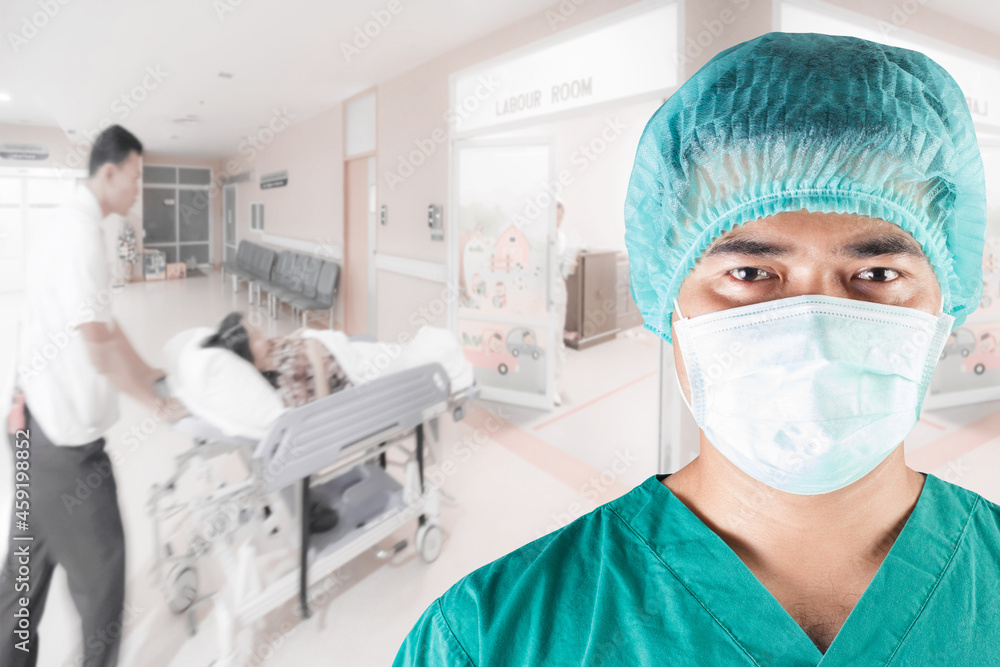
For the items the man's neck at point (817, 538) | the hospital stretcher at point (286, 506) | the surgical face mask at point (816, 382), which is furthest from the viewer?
the hospital stretcher at point (286, 506)


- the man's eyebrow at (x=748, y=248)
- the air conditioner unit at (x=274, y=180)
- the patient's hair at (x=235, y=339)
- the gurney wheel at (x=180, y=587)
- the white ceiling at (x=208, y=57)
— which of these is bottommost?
the gurney wheel at (x=180, y=587)

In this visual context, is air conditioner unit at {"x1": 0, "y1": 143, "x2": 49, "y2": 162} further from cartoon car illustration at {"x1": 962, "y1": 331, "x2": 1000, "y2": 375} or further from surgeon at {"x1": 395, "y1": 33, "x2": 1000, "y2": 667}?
cartoon car illustration at {"x1": 962, "y1": 331, "x2": 1000, "y2": 375}

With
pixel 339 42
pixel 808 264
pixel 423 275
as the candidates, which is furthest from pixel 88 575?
pixel 808 264

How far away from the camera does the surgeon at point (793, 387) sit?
25.2 inches

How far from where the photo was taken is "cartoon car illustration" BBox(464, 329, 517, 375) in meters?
1.92

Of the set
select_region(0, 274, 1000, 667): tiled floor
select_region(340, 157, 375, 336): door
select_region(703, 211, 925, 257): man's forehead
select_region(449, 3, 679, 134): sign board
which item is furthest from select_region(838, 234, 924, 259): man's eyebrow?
select_region(340, 157, 375, 336): door

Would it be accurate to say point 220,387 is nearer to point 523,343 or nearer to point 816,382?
point 523,343

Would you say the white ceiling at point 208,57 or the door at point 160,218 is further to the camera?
the door at point 160,218

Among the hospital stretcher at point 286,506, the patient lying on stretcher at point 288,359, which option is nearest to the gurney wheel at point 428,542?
the hospital stretcher at point 286,506

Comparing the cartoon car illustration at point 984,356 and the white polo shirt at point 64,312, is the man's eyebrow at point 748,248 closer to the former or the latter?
the cartoon car illustration at point 984,356

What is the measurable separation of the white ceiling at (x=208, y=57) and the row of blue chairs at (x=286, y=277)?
310mm

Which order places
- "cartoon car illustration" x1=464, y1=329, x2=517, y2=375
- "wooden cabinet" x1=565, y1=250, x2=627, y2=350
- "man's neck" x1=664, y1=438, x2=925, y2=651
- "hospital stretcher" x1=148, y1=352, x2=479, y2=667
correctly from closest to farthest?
"man's neck" x1=664, y1=438, x2=925, y2=651
"hospital stretcher" x1=148, y1=352, x2=479, y2=667
"cartoon car illustration" x1=464, y1=329, x2=517, y2=375
"wooden cabinet" x1=565, y1=250, x2=627, y2=350

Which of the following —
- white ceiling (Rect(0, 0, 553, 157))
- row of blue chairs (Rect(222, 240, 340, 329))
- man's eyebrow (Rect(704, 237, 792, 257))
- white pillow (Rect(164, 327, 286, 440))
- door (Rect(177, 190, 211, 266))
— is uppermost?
white ceiling (Rect(0, 0, 553, 157))

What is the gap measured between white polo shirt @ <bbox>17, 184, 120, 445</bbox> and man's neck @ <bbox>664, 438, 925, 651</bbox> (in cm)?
151
